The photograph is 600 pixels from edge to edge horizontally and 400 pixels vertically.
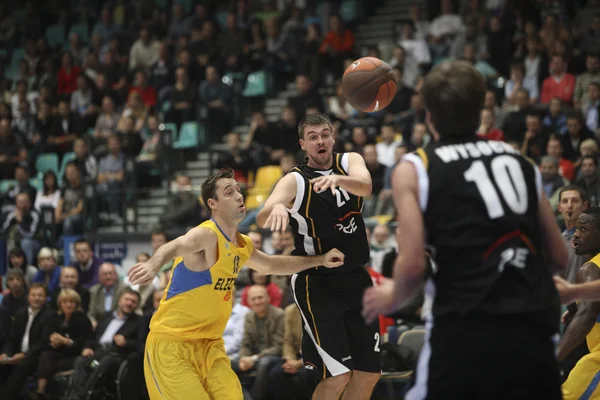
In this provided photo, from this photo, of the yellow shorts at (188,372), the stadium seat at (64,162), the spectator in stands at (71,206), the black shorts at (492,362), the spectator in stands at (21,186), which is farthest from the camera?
the stadium seat at (64,162)

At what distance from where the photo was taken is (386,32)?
17969 millimetres

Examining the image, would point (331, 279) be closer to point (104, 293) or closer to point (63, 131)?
point (104, 293)

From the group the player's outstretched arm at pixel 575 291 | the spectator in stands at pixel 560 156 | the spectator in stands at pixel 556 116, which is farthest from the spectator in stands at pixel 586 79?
the player's outstretched arm at pixel 575 291

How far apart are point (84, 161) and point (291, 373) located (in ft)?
25.9

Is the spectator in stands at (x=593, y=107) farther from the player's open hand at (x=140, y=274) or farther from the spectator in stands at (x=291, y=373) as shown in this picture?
the player's open hand at (x=140, y=274)

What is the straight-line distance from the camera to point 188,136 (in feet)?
54.0

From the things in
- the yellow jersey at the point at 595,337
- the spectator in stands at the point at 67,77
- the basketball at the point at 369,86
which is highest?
the spectator in stands at the point at 67,77

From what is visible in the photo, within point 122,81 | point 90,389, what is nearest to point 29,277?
point 90,389

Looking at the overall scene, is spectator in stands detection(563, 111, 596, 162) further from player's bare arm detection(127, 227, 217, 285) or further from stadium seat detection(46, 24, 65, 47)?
stadium seat detection(46, 24, 65, 47)

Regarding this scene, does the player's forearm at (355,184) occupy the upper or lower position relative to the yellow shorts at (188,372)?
upper

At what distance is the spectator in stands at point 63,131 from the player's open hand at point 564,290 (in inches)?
571

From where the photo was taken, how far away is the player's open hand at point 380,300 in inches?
146

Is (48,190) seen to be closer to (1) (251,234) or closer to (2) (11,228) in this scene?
(2) (11,228)

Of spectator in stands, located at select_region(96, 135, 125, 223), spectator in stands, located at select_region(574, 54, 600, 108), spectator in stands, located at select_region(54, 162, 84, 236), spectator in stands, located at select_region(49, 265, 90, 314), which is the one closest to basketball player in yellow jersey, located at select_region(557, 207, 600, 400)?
spectator in stands, located at select_region(49, 265, 90, 314)
